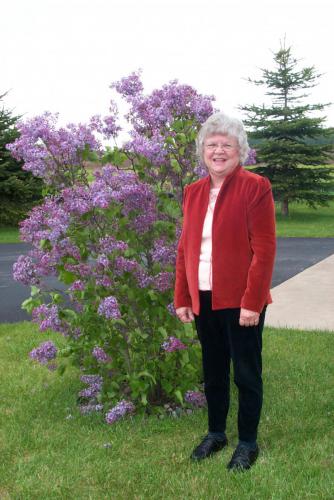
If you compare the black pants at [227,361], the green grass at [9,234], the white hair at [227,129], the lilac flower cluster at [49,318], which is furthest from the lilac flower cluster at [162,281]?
the green grass at [9,234]

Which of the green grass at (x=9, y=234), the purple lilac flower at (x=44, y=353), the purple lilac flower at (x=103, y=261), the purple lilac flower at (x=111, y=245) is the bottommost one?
the green grass at (x=9, y=234)

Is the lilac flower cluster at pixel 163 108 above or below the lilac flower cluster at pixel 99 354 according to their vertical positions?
above

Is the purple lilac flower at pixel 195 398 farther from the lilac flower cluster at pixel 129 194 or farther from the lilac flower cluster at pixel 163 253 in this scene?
the lilac flower cluster at pixel 129 194

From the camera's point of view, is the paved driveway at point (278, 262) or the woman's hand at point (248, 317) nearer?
the woman's hand at point (248, 317)

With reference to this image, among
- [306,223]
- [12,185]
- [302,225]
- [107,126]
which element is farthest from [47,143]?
[306,223]

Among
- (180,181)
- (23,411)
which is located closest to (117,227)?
(180,181)

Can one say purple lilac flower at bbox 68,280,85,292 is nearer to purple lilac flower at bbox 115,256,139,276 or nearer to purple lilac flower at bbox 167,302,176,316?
purple lilac flower at bbox 115,256,139,276

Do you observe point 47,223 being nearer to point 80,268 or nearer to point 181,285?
point 80,268

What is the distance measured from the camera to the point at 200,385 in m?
4.75

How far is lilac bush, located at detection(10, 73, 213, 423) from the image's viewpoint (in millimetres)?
4008

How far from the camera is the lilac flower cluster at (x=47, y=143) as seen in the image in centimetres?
404

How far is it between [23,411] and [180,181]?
2184 mm

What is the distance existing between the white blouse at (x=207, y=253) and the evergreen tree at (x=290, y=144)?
20.1m

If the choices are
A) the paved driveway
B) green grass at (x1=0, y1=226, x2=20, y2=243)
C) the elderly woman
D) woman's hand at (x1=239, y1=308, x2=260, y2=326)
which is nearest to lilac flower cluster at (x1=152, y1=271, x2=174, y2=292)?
the elderly woman
